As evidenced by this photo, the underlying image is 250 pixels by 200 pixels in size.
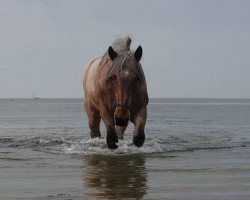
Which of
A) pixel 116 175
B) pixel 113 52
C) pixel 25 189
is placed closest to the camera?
pixel 25 189

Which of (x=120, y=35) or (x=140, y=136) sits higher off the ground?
(x=120, y=35)

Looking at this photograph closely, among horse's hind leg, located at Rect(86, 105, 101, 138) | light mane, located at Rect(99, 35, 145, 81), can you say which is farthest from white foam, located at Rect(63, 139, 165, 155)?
light mane, located at Rect(99, 35, 145, 81)

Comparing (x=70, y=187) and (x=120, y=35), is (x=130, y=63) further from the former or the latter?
(x=70, y=187)

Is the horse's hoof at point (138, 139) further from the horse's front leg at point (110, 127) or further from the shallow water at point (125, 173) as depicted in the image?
the horse's front leg at point (110, 127)

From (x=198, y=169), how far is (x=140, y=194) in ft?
8.56

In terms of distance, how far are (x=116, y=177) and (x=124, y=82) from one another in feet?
7.97

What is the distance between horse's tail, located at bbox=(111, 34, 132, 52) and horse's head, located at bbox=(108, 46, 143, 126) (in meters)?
0.66

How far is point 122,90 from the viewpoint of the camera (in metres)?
9.70

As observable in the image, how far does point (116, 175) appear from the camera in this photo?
7.92 meters

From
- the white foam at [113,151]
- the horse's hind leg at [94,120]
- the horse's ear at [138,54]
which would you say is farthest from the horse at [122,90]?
the horse's hind leg at [94,120]

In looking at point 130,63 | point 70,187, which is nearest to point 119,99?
point 130,63

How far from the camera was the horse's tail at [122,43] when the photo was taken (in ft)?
35.9

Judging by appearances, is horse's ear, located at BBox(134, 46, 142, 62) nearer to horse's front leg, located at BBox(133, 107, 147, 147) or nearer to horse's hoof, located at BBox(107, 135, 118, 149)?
horse's front leg, located at BBox(133, 107, 147, 147)

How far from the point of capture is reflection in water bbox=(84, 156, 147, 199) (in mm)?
6395
